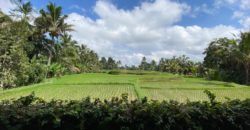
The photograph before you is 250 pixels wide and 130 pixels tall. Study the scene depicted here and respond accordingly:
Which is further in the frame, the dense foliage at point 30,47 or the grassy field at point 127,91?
the dense foliage at point 30,47

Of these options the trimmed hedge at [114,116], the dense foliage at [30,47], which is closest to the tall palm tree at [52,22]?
the dense foliage at [30,47]

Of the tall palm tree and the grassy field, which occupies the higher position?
the tall palm tree

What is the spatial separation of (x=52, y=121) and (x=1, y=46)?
17.3m

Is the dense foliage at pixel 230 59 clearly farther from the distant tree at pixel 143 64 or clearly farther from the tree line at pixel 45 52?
the distant tree at pixel 143 64

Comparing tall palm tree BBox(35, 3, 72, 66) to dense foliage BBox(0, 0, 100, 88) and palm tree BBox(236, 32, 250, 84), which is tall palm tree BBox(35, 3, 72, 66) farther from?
palm tree BBox(236, 32, 250, 84)

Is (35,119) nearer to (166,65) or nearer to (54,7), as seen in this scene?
(54,7)

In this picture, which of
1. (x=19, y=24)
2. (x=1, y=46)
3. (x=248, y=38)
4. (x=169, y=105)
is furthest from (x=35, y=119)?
(x=248, y=38)

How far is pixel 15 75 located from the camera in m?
20.4

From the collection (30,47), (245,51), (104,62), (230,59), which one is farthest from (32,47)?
(104,62)

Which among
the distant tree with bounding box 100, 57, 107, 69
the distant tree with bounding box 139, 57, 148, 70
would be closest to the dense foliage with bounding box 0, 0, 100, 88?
the distant tree with bounding box 100, 57, 107, 69

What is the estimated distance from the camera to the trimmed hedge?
329 cm

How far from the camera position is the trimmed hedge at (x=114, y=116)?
3.29 meters

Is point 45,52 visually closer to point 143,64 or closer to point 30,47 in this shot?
point 30,47

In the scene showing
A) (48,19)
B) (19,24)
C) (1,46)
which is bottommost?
(1,46)
